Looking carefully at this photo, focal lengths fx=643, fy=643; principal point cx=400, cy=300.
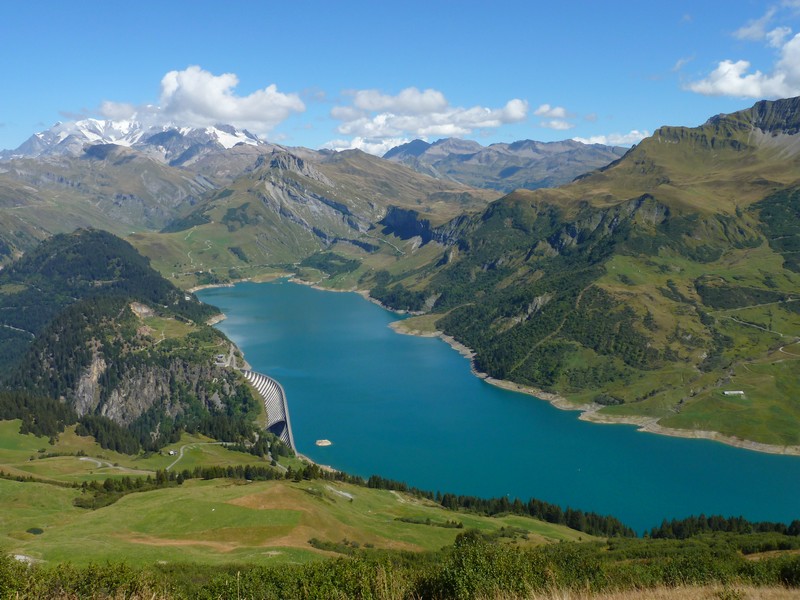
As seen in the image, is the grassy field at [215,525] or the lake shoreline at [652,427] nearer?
the grassy field at [215,525]

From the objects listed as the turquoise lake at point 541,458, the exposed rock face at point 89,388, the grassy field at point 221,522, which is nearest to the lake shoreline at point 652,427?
the turquoise lake at point 541,458

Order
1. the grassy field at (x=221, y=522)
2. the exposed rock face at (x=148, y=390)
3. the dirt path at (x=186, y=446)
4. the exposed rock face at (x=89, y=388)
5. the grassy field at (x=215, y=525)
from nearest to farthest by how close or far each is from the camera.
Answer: the grassy field at (x=215, y=525) < the grassy field at (x=221, y=522) < the dirt path at (x=186, y=446) < the exposed rock face at (x=148, y=390) < the exposed rock face at (x=89, y=388)

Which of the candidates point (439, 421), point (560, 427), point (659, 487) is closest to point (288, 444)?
point (439, 421)

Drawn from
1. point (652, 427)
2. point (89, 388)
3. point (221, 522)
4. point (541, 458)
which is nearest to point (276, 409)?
point (89, 388)

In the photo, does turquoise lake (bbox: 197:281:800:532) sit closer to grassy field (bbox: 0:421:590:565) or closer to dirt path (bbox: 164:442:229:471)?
dirt path (bbox: 164:442:229:471)

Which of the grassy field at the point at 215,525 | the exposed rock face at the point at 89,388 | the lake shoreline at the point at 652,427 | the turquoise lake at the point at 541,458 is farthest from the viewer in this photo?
the exposed rock face at the point at 89,388

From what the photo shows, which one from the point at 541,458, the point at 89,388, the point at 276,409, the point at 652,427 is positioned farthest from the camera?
the point at 89,388

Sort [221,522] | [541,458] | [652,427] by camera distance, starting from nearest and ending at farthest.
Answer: [221,522]
[541,458]
[652,427]

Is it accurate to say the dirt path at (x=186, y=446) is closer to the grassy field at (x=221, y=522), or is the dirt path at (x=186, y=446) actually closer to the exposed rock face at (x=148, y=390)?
the grassy field at (x=221, y=522)

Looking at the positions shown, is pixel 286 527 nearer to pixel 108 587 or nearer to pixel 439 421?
pixel 108 587

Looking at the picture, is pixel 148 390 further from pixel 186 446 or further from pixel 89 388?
pixel 186 446
